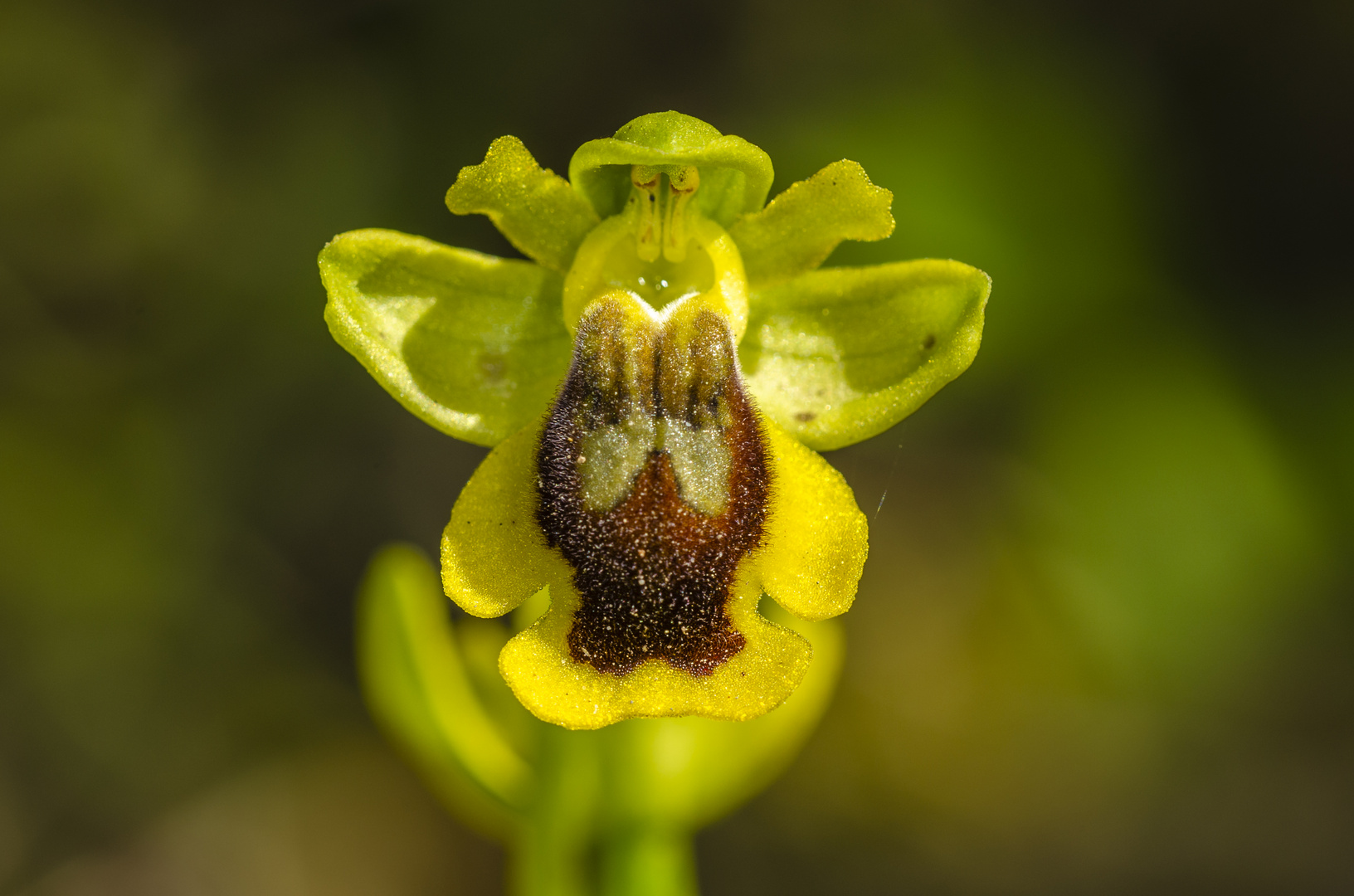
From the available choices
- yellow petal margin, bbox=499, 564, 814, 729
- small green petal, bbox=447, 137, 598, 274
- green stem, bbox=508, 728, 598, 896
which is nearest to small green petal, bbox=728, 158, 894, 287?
small green petal, bbox=447, 137, 598, 274

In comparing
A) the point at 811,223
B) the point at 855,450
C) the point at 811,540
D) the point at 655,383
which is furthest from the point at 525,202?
the point at 855,450

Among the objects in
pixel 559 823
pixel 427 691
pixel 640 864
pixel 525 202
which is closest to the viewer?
pixel 525 202

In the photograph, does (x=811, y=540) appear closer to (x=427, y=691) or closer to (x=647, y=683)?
(x=647, y=683)

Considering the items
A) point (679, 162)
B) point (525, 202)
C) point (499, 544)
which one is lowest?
point (499, 544)

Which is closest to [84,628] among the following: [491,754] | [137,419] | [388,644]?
[137,419]

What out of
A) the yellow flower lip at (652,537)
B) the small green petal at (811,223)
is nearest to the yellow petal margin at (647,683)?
the yellow flower lip at (652,537)

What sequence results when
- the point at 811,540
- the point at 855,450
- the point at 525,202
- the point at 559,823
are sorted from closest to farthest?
the point at 811,540 → the point at 525,202 → the point at 559,823 → the point at 855,450

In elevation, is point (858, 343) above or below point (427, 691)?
above

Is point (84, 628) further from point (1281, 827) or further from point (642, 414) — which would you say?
point (1281, 827)
